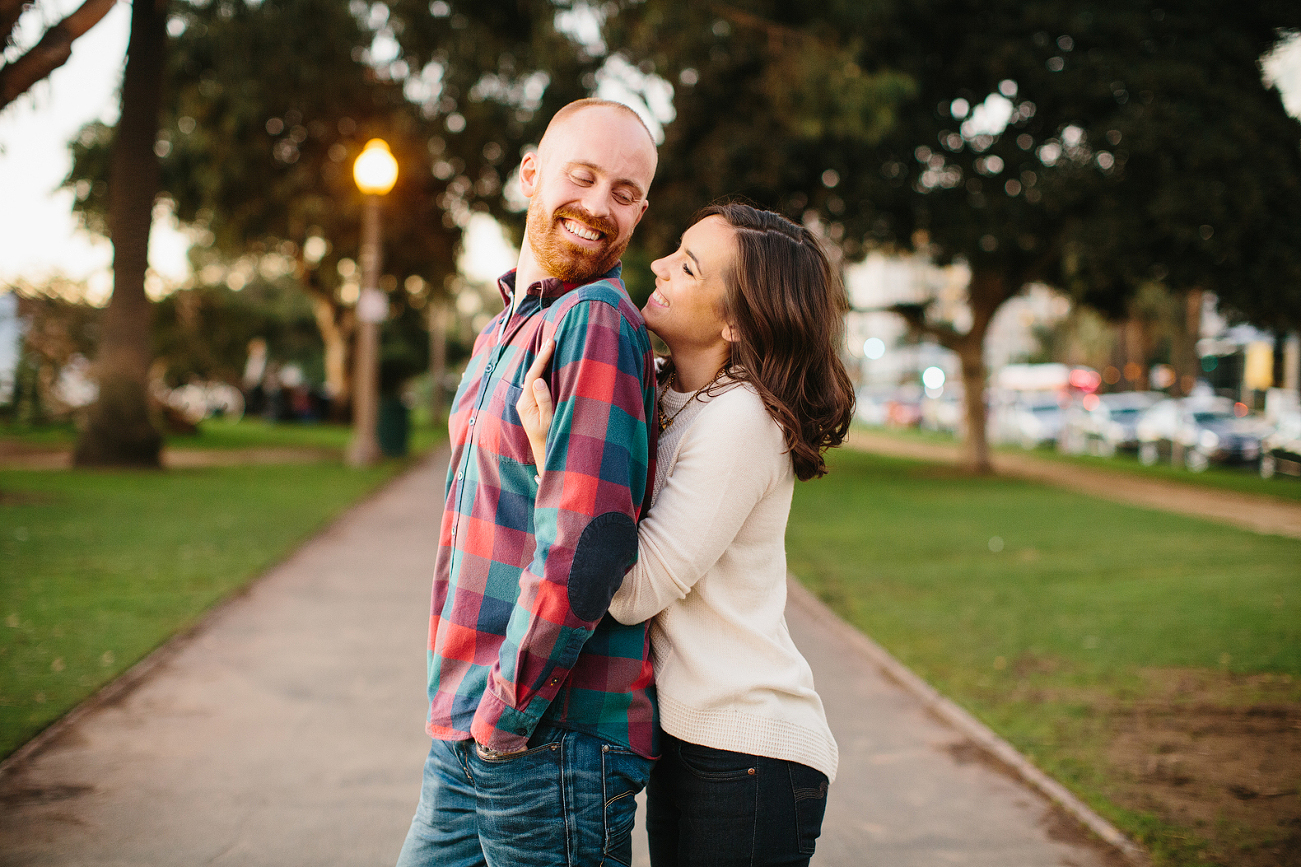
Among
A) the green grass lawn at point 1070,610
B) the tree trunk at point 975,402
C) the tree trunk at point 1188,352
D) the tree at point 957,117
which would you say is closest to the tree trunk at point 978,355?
the tree trunk at point 975,402

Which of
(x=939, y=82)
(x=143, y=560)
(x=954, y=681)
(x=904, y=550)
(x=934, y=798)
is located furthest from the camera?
(x=939, y=82)

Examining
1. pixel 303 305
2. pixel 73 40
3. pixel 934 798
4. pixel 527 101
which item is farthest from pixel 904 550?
pixel 303 305

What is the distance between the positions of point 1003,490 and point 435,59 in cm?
1174

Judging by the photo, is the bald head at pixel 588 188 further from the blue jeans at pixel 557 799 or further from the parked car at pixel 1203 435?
the parked car at pixel 1203 435

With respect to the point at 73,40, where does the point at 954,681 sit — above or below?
below

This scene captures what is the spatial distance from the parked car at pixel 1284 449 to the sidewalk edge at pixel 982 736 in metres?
19.4

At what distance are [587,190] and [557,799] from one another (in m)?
1.08

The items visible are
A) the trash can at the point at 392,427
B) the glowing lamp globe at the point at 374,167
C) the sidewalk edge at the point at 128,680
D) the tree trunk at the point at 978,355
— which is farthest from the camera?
the trash can at the point at 392,427

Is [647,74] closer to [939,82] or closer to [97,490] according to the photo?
[939,82]

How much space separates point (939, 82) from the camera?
58.2ft

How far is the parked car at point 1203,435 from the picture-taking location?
25922 millimetres

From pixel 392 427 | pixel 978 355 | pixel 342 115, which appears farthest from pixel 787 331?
pixel 978 355

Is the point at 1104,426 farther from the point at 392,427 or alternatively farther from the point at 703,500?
the point at 703,500

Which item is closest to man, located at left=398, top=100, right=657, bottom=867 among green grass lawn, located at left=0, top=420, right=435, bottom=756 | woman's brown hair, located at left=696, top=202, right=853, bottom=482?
woman's brown hair, located at left=696, top=202, right=853, bottom=482
